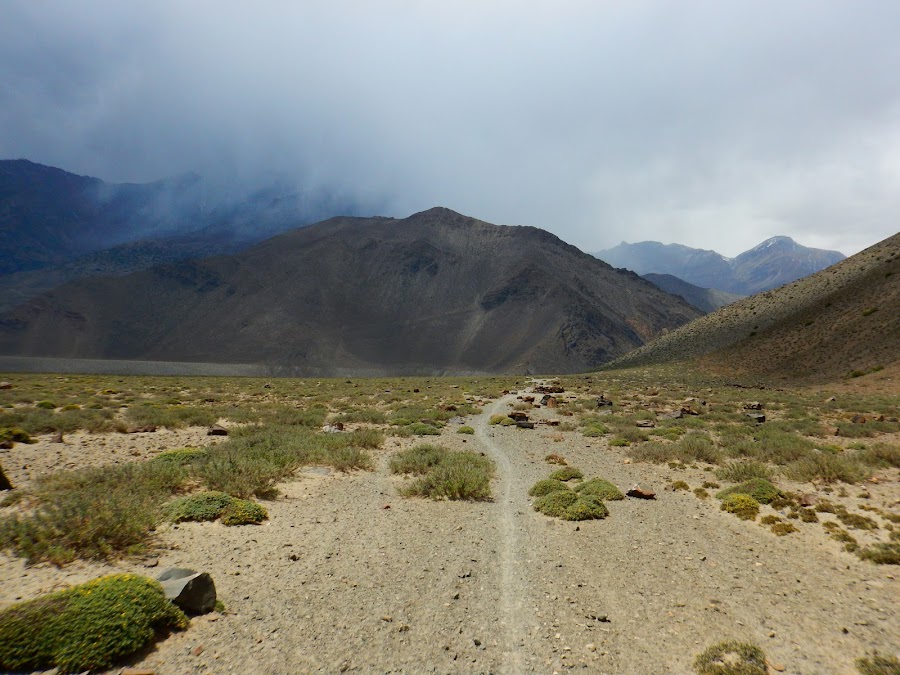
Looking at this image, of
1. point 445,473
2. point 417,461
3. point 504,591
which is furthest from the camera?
point 417,461

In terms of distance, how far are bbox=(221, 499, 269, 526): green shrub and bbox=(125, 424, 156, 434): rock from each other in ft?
39.8

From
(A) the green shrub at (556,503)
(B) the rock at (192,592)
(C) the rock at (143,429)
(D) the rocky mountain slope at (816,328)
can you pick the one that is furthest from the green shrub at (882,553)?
(D) the rocky mountain slope at (816,328)

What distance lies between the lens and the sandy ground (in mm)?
5184

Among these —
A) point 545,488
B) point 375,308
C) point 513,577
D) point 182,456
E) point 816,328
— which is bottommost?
point 513,577

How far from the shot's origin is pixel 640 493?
11.7 metres

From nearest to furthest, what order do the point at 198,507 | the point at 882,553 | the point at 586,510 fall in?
the point at 882,553, the point at 198,507, the point at 586,510

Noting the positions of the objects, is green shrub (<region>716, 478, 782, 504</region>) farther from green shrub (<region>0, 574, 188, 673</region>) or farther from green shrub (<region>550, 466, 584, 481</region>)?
green shrub (<region>0, 574, 188, 673</region>)

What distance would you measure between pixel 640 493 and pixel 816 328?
5764 cm

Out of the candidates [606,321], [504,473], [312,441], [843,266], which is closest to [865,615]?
[504,473]

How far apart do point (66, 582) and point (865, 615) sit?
10.7 metres

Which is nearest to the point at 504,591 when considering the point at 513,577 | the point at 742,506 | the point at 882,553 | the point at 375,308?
the point at 513,577

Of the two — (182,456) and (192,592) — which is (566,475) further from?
(182,456)

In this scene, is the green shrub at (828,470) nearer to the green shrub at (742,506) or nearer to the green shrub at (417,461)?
the green shrub at (742,506)

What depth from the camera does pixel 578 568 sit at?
761 centimetres
